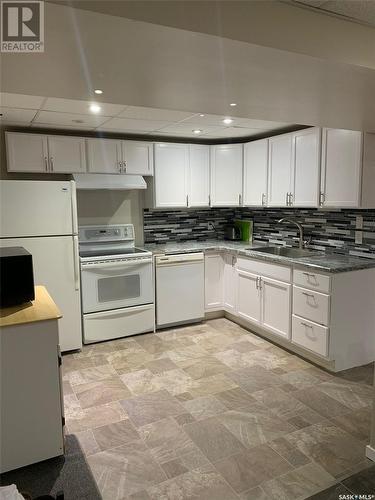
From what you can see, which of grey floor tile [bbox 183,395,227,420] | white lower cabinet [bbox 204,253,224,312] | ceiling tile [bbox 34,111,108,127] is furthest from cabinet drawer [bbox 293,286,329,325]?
ceiling tile [bbox 34,111,108,127]

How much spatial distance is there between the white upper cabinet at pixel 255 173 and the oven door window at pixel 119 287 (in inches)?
63.3

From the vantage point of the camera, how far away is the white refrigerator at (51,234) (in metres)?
3.30

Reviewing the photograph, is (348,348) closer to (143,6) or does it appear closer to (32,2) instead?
(143,6)

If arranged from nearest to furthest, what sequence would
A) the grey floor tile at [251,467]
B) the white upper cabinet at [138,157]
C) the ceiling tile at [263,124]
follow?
the grey floor tile at [251,467] < the ceiling tile at [263,124] < the white upper cabinet at [138,157]

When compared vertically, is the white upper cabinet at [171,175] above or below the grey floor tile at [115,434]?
above

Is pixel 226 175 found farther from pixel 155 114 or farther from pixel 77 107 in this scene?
pixel 77 107

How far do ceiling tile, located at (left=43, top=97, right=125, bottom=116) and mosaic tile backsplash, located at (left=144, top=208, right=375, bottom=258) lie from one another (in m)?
1.65

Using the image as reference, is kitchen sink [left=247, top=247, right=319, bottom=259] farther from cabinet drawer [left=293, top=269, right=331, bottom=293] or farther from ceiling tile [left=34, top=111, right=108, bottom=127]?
ceiling tile [left=34, top=111, right=108, bottom=127]

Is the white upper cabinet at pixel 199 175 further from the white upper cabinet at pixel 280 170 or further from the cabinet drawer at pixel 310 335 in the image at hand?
the cabinet drawer at pixel 310 335

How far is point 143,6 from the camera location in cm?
122

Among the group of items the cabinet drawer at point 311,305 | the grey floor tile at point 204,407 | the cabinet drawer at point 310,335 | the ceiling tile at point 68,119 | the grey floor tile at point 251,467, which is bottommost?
the grey floor tile at point 251,467


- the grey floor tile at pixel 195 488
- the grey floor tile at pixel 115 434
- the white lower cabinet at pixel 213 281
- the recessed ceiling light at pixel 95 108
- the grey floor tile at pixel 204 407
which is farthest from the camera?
the white lower cabinet at pixel 213 281

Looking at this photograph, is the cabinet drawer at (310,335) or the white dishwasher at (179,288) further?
the white dishwasher at (179,288)

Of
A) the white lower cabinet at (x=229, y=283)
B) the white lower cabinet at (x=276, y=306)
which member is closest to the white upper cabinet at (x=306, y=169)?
the white lower cabinet at (x=276, y=306)
